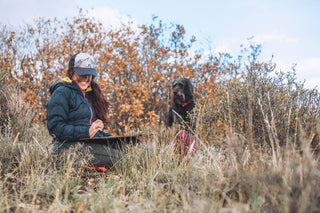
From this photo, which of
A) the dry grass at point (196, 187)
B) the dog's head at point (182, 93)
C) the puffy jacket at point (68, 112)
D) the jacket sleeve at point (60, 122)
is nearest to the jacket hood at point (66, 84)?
the puffy jacket at point (68, 112)

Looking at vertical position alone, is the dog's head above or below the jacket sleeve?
above

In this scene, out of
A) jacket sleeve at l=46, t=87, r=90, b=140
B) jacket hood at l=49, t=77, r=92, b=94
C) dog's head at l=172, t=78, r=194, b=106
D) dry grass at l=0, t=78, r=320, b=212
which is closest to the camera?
dry grass at l=0, t=78, r=320, b=212

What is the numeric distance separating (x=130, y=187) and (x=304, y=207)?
4.86 feet

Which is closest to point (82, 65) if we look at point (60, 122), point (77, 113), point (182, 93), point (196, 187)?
point (77, 113)

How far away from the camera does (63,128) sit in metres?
2.71

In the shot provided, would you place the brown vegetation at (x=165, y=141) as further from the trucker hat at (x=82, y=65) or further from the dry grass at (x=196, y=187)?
the trucker hat at (x=82, y=65)

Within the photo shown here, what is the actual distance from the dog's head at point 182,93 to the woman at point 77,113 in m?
1.79

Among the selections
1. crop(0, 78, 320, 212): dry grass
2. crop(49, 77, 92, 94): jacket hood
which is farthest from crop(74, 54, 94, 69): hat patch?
crop(0, 78, 320, 212): dry grass

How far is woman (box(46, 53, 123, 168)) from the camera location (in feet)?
8.96

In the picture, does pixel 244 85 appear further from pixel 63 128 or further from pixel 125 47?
pixel 125 47

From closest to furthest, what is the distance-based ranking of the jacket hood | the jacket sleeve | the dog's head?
the jacket sleeve
the jacket hood
the dog's head

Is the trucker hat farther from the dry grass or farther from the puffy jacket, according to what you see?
the dry grass

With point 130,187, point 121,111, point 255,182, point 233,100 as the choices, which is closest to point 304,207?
point 255,182

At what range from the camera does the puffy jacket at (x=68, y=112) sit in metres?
2.72
